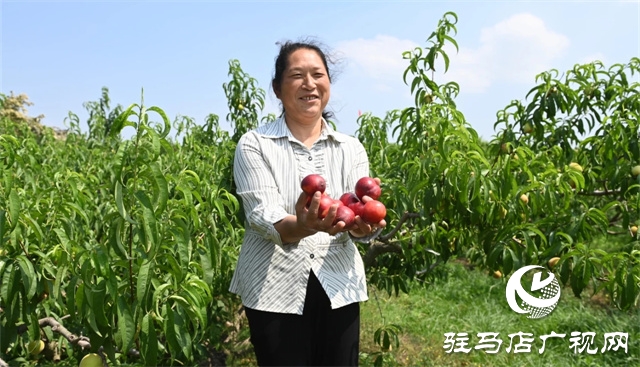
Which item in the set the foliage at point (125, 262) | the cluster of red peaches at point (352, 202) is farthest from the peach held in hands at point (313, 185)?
the foliage at point (125, 262)

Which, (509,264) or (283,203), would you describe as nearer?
(283,203)

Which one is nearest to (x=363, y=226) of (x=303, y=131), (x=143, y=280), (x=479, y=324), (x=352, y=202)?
(x=352, y=202)

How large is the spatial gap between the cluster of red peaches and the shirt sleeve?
96 millimetres

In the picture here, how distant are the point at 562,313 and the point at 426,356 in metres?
1.33

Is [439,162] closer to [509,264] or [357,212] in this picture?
[509,264]

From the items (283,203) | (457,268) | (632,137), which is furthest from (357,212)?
(457,268)

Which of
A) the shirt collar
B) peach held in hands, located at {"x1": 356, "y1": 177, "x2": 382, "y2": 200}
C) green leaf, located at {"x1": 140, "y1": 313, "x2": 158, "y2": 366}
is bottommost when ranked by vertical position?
green leaf, located at {"x1": 140, "y1": 313, "x2": 158, "y2": 366}

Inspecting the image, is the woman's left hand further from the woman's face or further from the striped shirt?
the woman's face

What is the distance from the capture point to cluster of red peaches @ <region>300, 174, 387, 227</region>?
150 cm

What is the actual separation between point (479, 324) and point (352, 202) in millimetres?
2982

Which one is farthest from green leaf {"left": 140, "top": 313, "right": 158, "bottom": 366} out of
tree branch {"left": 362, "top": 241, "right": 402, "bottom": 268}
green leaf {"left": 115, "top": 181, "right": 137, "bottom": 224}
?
tree branch {"left": 362, "top": 241, "right": 402, "bottom": 268}

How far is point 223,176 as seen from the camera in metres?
3.06

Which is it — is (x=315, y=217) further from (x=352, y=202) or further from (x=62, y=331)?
(x=62, y=331)

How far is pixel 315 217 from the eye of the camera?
1458mm
